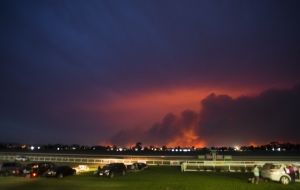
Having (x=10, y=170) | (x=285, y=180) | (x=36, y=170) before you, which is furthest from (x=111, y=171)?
(x=285, y=180)

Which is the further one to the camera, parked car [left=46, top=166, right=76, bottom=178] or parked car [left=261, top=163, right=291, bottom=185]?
parked car [left=46, top=166, right=76, bottom=178]

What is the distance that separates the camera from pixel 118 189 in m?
40.8

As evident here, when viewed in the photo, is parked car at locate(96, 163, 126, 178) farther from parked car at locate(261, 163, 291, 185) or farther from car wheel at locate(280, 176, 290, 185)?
car wheel at locate(280, 176, 290, 185)

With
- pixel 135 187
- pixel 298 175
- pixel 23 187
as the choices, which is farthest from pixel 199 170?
pixel 23 187

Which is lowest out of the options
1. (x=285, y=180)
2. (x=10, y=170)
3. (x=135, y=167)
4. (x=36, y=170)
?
(x=285, y=180)

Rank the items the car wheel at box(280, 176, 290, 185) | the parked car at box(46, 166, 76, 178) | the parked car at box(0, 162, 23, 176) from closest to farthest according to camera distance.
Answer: the car wheel at box(280, 176, 290, 185)
the parked car at box(46, 166, 76, 178)
the parked car at box(0, 162, 23, 176)

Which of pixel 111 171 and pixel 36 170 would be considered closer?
pixel 111 171

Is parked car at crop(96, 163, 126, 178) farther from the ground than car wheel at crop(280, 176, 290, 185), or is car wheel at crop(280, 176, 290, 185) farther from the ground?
parked car at crop(96, 163, 126, 178)

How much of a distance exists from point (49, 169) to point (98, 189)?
18874 millimetres

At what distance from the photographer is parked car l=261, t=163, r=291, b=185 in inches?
1738

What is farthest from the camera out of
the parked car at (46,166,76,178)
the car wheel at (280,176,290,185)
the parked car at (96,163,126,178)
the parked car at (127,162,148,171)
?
the parked car at (127,162,148,171)

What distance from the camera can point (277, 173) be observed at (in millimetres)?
44656

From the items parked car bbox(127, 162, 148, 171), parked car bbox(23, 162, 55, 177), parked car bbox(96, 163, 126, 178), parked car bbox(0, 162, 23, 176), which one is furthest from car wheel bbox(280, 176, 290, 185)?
parked car bbox(0, 162, 23, 176)

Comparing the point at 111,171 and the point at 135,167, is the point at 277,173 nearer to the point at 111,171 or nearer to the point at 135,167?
the point at 111,171
